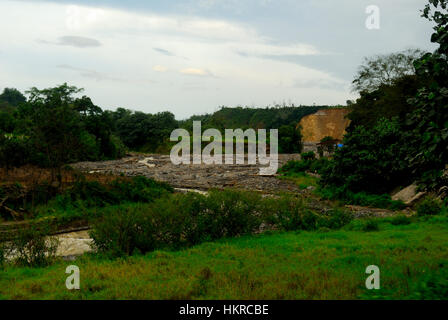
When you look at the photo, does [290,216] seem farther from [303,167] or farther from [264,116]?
[264,116]

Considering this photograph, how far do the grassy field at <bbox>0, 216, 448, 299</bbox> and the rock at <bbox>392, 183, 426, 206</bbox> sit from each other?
8.38 m

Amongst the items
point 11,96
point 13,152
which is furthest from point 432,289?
point 11,96

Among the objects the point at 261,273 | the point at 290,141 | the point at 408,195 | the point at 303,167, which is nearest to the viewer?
the point at 261,273

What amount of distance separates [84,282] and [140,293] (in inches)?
48.2

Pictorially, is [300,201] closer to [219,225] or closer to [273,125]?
[219,225]

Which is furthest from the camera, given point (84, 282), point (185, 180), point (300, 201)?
point (185, 180)

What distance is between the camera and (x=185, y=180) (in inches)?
1199

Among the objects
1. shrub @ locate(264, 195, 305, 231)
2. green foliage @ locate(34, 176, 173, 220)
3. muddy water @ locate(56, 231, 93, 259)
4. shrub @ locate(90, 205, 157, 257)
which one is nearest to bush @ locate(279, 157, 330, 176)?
green foliage @ locate(34, 176, 173, 220)

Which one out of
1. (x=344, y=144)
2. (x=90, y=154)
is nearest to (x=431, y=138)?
(x=344, y=144)

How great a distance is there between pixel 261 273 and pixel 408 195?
48.0 feet

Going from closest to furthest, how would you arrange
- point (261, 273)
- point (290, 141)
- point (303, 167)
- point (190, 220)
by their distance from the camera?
1. point (261, 273)
2. point (190, 220)
3. point (303, 167)
4. point (290, 141)

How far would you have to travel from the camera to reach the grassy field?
598 centimetres

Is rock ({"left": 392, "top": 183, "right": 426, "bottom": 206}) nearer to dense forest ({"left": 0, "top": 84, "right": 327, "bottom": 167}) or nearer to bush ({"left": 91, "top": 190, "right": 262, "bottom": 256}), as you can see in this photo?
bush ({"left": 91, "top": 190, "right": 262, "bottom": 256})

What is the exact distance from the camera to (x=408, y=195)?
19.5m
